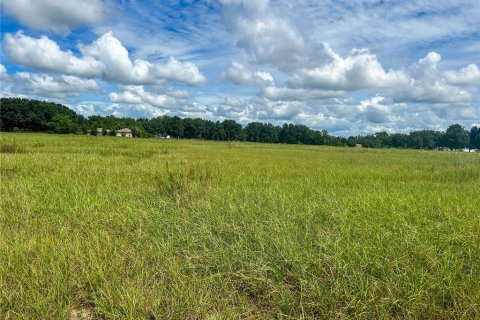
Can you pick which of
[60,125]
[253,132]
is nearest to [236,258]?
[60,125]

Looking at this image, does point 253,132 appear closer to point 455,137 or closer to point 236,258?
point 455,137

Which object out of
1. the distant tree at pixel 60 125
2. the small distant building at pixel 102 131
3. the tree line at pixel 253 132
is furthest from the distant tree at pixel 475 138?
the distant tree at pixel 60 125

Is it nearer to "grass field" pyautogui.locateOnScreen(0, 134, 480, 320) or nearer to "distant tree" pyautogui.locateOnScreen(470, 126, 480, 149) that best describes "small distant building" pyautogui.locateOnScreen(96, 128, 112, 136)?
"grass field" pyautogui.locateOnScreen(0, 134, 480, 320)

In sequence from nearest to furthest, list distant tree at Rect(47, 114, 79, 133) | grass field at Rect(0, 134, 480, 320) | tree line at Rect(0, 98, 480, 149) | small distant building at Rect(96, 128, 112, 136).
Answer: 1. grass field at Rect(0, 134, 480, 320)
2. distant tree at Rect(47, 114, 79, 133)
3. small distant building at Rect(96, 128, 112, 136)
4. tree line at Rect(0, 98, 480, 149)

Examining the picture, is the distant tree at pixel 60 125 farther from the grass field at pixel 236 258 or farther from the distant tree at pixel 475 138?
the distant tree at pixel 475 138

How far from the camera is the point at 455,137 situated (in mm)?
126500

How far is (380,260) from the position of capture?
4328mm

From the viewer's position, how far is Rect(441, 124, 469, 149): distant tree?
409ft

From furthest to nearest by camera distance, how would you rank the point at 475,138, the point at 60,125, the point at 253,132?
1. the point at 253,132
2. the point at 475,138
3. the point at 60,125

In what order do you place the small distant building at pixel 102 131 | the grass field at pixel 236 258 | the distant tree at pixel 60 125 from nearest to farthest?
the grass field at pixel 236 258
the distant tree at pixel 60 125
the small distant building at pixel 102 131

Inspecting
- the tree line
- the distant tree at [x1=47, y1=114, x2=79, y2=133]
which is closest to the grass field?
the distant tree at [x1=47, y1=114, x2=79, y2=133]

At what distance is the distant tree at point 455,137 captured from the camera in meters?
125

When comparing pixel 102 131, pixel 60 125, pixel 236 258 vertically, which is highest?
pixel 60 125

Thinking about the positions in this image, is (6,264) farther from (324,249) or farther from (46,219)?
(324,249)
